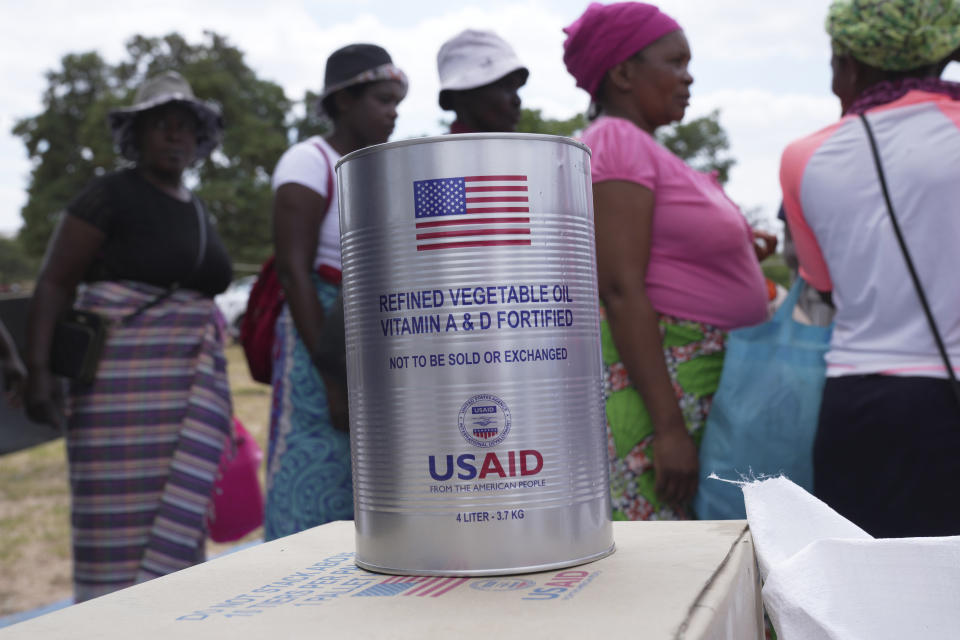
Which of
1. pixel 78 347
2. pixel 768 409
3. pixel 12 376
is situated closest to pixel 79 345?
pixel 78 347

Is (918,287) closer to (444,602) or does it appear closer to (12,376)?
(444,602)

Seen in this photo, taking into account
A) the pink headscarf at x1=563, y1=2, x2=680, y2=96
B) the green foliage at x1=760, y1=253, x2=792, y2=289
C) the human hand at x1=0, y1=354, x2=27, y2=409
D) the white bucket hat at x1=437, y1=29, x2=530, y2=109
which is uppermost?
the white bucket hat at x1=437, y1=29, x2=530, y2=109

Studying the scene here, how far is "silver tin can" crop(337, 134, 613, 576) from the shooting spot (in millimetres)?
836

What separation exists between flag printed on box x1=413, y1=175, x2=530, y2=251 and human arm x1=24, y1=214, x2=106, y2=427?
92.3 inches

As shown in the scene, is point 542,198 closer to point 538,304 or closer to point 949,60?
point 538,304

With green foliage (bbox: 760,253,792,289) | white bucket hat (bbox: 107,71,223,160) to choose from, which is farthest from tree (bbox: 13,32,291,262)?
white bucket hat (bbox: 107,71,223,160)

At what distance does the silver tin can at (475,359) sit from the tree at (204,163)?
22.8 meters

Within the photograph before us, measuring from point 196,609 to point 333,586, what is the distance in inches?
5.1

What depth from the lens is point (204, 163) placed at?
2436 cm

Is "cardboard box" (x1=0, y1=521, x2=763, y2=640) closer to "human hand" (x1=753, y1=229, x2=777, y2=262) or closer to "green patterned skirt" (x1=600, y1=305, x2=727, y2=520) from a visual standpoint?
"green patterned skirt" (x1=600, y1=305, x2=727, y2=520)

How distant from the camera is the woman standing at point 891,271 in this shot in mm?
1591

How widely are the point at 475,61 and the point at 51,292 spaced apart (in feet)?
5.03

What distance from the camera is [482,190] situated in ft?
2.77

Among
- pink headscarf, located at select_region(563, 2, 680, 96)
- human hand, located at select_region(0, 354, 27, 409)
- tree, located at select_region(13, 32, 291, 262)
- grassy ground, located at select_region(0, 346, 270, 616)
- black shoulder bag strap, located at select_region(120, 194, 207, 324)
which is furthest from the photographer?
tree, located at select_region(13, 32, 291, 262)
